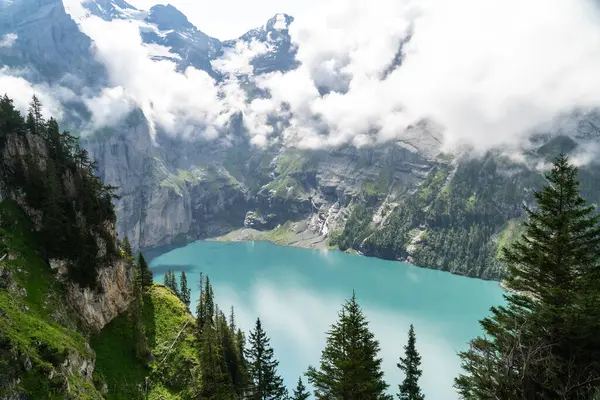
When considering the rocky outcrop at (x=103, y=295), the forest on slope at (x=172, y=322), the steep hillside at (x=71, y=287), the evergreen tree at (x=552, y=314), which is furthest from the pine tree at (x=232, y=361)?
the evergreen tree at (x=552, y=314)

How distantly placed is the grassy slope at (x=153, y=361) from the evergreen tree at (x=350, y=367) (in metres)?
22.7

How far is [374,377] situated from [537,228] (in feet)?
50.3

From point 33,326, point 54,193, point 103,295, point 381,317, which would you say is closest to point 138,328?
point 103,295

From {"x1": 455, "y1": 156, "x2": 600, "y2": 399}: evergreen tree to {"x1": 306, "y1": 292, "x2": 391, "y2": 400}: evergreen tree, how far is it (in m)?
8.55

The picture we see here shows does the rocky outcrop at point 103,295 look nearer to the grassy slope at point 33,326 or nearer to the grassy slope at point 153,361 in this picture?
the grassy slope at point 153,361

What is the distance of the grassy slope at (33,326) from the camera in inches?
966

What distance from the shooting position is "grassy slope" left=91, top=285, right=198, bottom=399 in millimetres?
40656

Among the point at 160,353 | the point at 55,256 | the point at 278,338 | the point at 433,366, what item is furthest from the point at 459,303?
the point at 55,256

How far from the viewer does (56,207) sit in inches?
1679

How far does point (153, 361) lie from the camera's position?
1823 inches

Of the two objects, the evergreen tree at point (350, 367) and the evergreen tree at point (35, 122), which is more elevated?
the evergreen tree at point (35, 122)

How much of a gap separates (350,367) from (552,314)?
1402cm

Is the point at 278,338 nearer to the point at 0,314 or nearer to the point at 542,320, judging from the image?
the point at 0,314

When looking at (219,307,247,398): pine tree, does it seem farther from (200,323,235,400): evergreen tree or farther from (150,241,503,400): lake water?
(150,241,503,400): lake water
